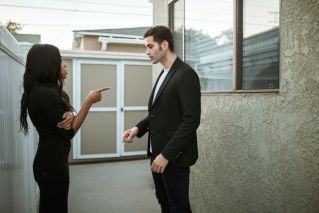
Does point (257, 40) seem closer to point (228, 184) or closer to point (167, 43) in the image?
point (167, 43)

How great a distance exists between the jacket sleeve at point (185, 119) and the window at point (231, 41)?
70cm

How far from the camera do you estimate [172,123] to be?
2240 millimetres

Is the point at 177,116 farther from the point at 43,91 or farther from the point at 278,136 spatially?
the point at 43,91

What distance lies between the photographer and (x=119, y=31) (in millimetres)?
18703

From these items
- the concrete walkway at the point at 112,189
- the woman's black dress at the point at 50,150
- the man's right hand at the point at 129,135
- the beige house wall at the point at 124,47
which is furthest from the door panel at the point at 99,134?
the beige house wall at the point at 124,47

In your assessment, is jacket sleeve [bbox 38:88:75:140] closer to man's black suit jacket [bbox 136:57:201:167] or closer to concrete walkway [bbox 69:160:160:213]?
man's black suit jacket [bbox 136:57:201:167]

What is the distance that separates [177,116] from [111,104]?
5700mm

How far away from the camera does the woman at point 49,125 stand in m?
1.97

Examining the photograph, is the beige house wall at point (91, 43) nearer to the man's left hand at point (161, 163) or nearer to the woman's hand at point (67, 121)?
the woman's hand at point (67, 121)

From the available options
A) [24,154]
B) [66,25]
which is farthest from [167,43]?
[66,25]

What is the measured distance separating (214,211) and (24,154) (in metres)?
2.14

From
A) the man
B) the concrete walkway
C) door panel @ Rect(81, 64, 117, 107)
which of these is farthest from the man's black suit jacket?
door panel @ Rect(81, 64, 117, 107)

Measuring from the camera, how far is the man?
209 centimetres

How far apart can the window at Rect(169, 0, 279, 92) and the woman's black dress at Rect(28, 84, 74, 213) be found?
160 centimetres
